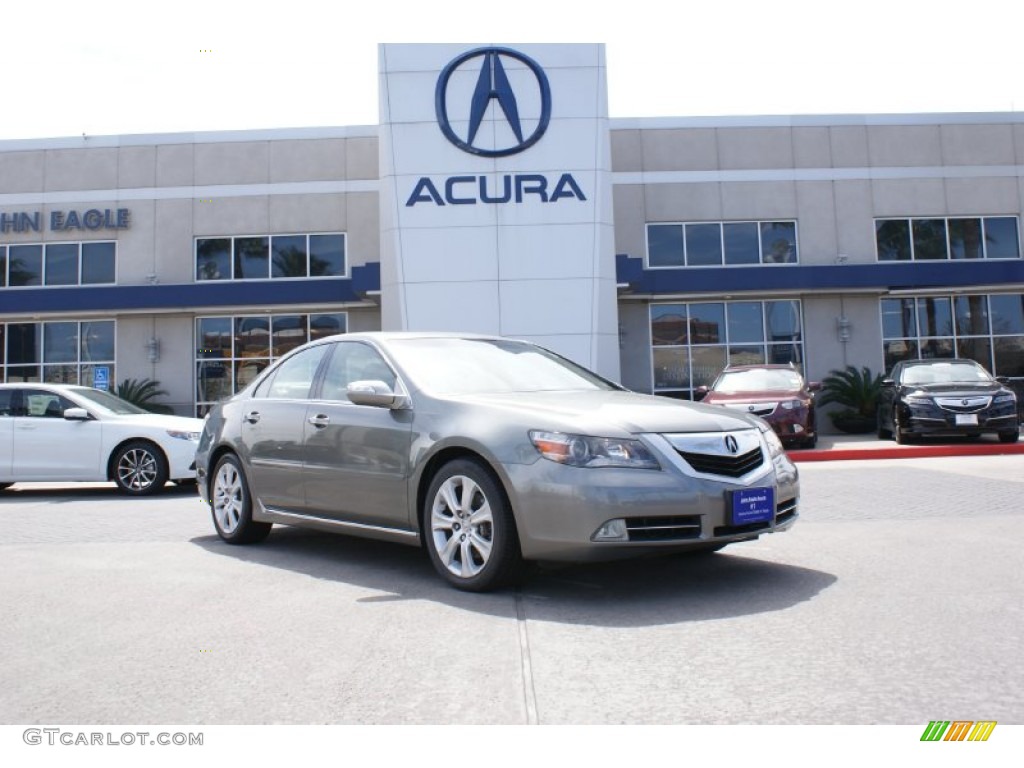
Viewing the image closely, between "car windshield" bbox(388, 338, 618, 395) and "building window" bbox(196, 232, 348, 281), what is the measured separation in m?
19.0

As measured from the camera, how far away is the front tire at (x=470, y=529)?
492 centimetres

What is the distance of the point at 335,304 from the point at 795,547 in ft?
61.9

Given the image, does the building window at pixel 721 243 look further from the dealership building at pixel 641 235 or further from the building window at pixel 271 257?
the building window at pixel 271 257

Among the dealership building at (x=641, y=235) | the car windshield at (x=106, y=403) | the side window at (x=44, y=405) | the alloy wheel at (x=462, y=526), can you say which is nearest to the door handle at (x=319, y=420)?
the alloy wheel at (x=462, y=526)

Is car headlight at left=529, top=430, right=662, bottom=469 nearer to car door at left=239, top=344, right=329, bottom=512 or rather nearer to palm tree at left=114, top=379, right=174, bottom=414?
car door at left=239, top=344, right=329, bottom=512

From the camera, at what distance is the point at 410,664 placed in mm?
3801

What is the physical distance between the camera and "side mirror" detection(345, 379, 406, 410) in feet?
18.4

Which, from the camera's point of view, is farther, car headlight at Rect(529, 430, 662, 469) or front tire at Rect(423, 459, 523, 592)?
front tire at Rect(423, 459, 523, 592)

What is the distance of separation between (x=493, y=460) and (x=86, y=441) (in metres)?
8.46

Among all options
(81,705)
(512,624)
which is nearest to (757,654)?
(512,624)

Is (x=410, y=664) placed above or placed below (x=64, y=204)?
below

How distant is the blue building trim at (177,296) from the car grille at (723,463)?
61.1 feet

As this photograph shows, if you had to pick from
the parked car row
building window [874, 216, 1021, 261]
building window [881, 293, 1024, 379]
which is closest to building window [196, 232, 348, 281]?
building window [874, 216, 1021, 261]
